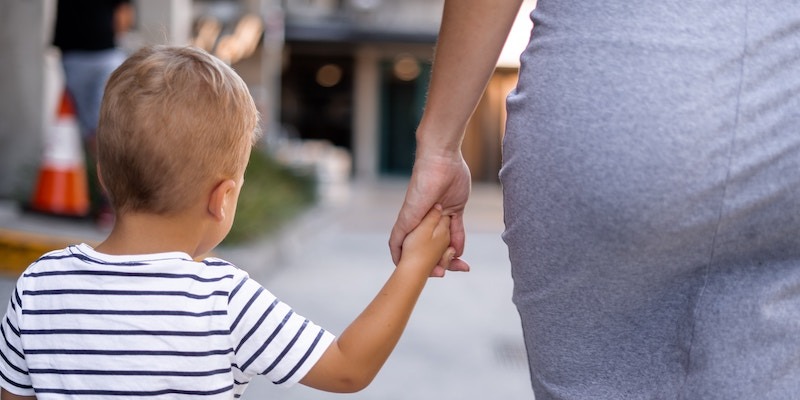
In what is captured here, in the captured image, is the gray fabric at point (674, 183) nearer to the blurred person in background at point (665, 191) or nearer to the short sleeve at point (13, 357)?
the blurred person in background at point (665, 191)

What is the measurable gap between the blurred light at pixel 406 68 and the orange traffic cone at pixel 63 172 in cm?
2242

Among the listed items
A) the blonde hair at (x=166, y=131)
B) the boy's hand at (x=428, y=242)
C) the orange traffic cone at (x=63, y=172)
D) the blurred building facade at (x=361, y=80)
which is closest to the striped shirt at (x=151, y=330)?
the blonde hair at (x=166, y=131)

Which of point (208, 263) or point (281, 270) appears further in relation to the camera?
point (281, 270)

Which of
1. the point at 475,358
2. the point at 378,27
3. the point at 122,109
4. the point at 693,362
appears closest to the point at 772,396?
the point at 693,362

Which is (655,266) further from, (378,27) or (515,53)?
(378,27)

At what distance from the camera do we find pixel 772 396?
1.18 meters

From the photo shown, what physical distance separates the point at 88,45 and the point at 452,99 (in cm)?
498

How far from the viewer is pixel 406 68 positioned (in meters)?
28.7

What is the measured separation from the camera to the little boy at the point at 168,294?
150 centimetres

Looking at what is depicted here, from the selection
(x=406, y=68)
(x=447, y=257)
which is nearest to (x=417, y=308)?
(x=447, y=257)

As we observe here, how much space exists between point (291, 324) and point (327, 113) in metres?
27.8

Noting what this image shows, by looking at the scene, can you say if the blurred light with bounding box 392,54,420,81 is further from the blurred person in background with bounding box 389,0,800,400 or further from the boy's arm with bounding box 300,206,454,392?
the blurred person in background with bounding box 389,0,800,400

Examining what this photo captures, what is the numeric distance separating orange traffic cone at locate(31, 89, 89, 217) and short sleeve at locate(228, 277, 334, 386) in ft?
16.4

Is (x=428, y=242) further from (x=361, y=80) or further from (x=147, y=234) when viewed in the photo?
(x=361, y=80)
